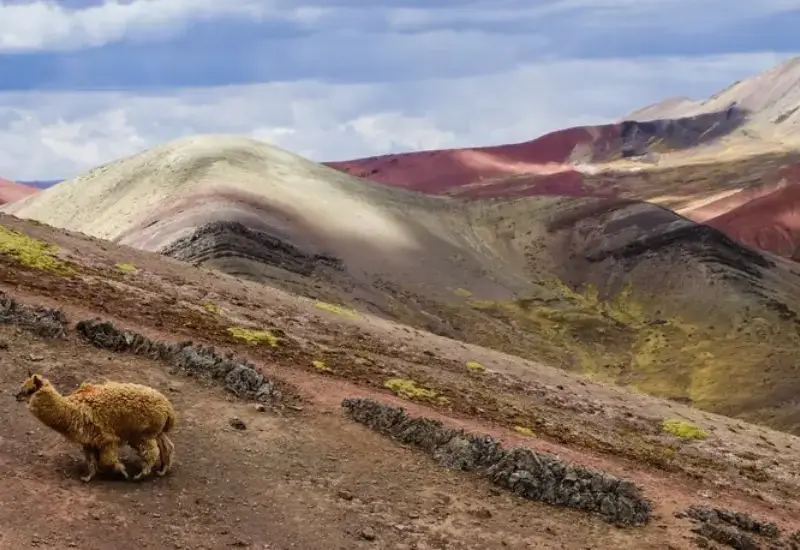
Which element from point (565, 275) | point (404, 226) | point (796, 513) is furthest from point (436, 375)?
point (565, 275)

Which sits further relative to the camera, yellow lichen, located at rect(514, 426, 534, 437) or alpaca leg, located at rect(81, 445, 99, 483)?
yellow lichen, located at rect(514, 426, 534, 437)

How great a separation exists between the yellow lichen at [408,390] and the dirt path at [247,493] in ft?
16.4

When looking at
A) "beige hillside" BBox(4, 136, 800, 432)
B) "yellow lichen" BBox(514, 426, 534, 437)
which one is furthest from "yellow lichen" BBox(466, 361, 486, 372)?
"beige hillside" BBox(4, 136, 800, 432)

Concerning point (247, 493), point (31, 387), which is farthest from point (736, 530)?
point (31, 387)

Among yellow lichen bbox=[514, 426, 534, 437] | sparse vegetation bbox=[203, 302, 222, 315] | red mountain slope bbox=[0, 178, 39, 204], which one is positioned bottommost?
yellow lichen bbox=[514, 426, 534, 437]

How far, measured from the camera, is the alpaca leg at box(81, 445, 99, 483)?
14484mm

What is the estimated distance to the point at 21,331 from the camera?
20.2 meters

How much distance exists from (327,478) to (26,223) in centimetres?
2503

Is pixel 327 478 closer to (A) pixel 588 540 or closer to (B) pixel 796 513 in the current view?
(A) pixel 588 540

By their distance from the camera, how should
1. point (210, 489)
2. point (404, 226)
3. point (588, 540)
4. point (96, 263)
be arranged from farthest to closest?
point (404, 226), point (96, 263), point (588, 540), point (210, 489)

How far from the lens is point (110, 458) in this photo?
14.6m

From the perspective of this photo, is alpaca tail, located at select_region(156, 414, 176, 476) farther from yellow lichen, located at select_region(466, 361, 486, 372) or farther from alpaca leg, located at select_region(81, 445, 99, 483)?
yellow lichen, located at select_region(466, 361, 486, 372)

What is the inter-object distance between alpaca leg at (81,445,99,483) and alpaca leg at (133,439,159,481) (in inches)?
27.3

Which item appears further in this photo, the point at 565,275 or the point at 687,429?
the point at 565,275
